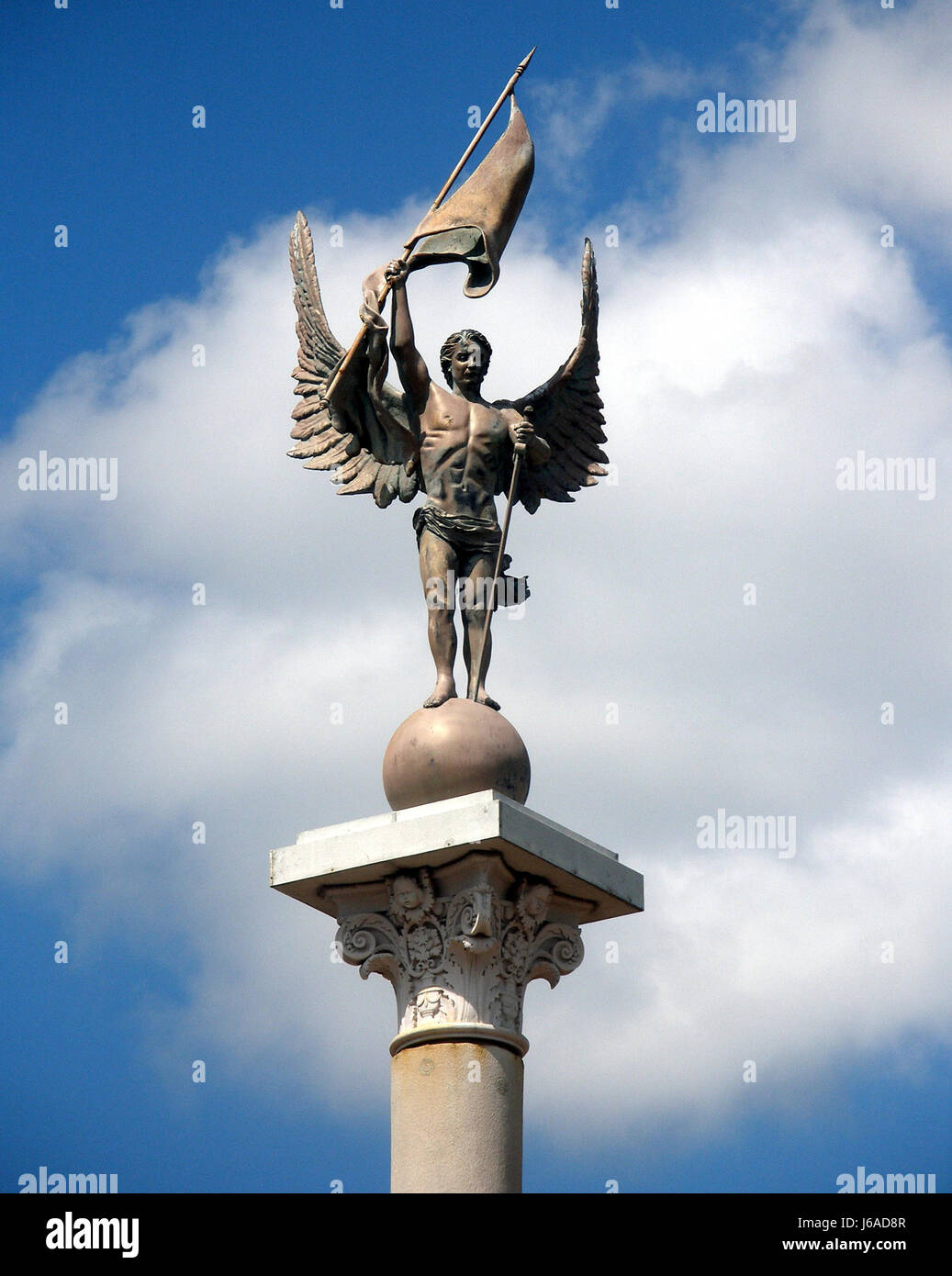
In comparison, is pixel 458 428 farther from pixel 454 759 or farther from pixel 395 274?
pixel 454 759

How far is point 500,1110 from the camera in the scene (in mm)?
17500

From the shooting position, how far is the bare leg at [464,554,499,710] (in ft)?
64.2

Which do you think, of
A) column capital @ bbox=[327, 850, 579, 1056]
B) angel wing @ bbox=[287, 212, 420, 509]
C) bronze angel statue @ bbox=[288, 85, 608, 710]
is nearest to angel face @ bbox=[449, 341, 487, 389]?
bronze angel statue @ bbox=[288, 85, 608, 710]

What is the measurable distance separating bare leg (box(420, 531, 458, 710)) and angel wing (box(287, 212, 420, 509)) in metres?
0.81

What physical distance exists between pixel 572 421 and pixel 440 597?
2.65 meters

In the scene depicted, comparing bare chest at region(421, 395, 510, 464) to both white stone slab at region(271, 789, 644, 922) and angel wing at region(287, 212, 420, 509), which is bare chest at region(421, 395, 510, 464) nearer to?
angel wing at region(287, 212, 420, 509)

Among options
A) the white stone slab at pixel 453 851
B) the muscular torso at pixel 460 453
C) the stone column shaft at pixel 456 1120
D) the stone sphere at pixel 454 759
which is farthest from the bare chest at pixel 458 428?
the stone column shaft at pixel 456 1120

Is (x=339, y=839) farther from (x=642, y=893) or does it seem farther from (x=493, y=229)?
(x=493, y=229)

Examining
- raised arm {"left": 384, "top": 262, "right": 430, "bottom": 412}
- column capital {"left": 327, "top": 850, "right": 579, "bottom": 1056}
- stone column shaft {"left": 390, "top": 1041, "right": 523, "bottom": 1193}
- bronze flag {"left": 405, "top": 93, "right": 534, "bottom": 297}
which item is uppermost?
bronze flag {"left": 405, "top": 93, "right": 534, "bottom": 297}
